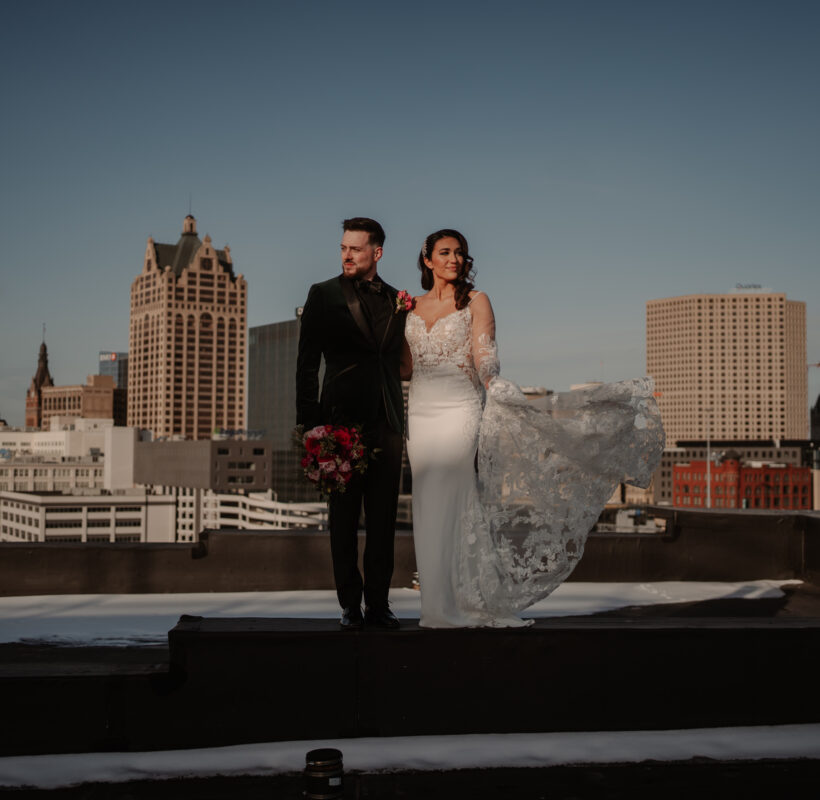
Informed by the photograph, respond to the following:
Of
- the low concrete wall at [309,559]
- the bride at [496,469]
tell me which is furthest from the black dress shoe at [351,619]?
the low concrete wall at [309,559]

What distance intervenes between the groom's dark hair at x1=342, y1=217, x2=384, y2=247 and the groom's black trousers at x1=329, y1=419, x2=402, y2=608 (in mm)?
848

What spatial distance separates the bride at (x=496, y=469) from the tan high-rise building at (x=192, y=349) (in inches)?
7605

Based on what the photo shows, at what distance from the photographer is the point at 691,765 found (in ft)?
11.8

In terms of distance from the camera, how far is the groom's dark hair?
421 cm

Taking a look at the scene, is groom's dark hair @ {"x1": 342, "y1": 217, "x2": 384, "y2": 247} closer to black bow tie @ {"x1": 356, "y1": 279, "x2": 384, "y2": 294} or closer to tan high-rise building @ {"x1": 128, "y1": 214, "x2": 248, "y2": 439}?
black bow tie @ {"x1": 356, "y1": 279, "x2": 384, "y2": 294}

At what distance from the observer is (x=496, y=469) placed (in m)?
4.12

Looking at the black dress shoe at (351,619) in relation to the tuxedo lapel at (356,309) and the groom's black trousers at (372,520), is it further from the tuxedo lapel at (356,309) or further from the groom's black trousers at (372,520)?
the tuxedo lapel at (356,309)

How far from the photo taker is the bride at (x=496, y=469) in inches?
161

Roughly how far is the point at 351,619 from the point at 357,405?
95 centimetres

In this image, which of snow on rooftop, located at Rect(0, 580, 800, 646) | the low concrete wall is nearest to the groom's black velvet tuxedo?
snow on rooftop, located at Rect(0, 580, 800, 646)

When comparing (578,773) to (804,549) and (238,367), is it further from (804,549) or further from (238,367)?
(238,367)

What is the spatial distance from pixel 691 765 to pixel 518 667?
780 millimetres

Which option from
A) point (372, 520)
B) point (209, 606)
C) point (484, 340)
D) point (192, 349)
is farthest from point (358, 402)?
point (192, 349)

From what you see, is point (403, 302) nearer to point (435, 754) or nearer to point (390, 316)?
point (390, 316)
